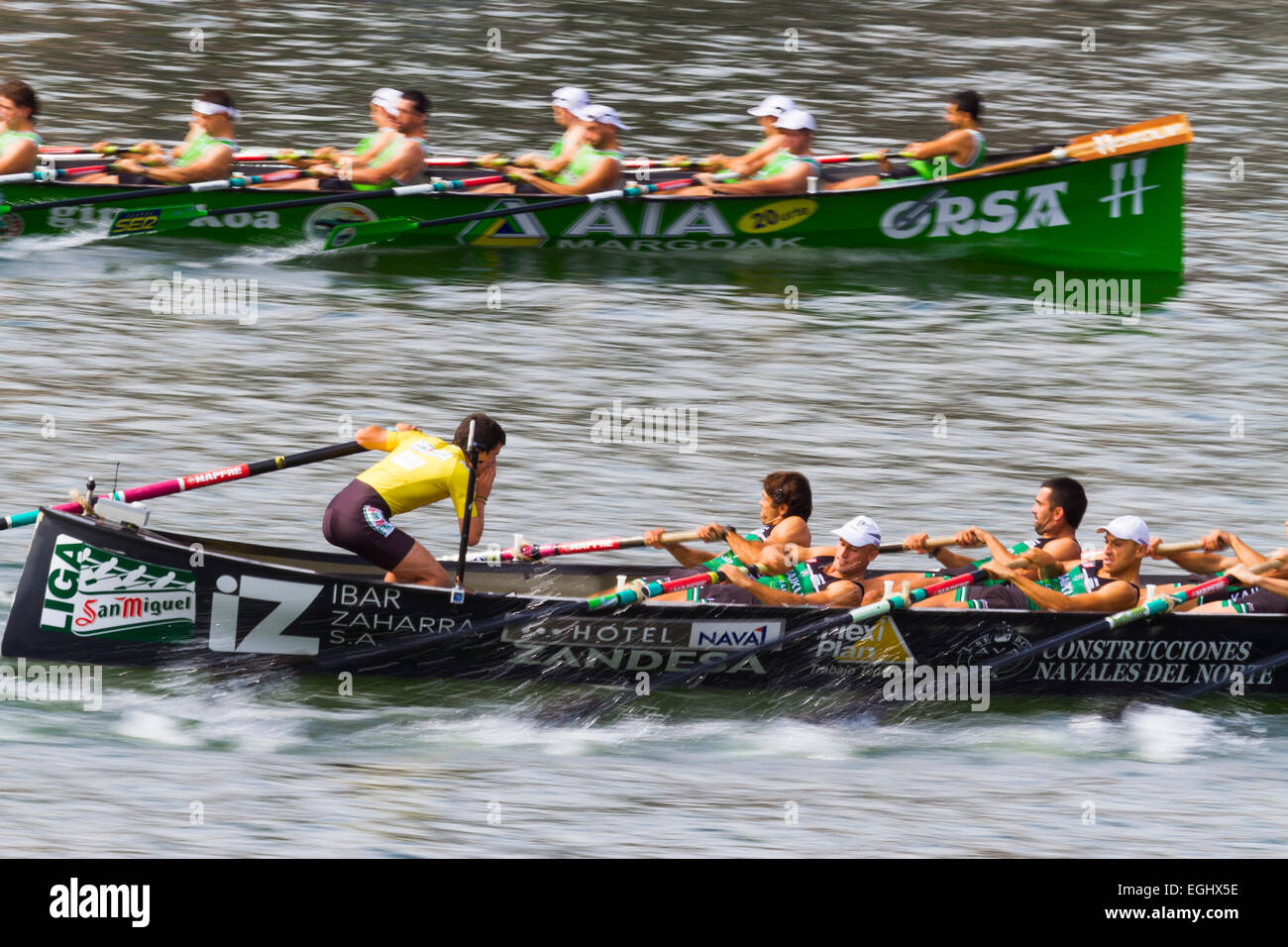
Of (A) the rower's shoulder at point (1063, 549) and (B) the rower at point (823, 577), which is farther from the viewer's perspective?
(A) the rower's shoulder at point (1063, 549)

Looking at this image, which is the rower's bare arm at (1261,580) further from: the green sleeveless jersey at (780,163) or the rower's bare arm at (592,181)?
the rower's bare arm at (592,181)

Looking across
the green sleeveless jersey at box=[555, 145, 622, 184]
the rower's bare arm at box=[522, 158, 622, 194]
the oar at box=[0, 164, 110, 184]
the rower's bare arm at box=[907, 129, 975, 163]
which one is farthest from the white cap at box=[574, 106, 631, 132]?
the oar at box=[0, 164, 110, 184]

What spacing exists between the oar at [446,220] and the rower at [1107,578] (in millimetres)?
A: 8987

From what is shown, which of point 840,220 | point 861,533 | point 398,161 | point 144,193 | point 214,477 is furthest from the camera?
point 840,220

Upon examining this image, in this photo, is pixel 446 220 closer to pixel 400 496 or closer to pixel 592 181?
pixel 592 181

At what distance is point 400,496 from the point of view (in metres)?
12.5

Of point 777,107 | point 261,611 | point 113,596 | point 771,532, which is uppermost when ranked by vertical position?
point 777,107

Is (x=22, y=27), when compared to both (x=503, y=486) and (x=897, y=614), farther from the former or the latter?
(x=897, y=614)

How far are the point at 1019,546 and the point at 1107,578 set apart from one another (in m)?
0.71

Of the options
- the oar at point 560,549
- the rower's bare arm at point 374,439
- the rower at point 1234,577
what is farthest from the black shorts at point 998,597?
the rower's bare arm at point 374,439

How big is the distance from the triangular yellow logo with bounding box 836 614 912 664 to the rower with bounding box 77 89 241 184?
1084 cm

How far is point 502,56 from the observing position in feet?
102

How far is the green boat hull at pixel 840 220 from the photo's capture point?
20891 millimetres

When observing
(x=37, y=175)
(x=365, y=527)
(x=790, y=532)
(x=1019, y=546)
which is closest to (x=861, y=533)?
(x=790, y=532)
